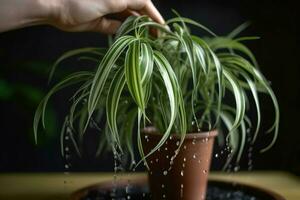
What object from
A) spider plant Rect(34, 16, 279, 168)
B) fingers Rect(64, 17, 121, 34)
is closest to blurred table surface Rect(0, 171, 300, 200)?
spider plant Rect(34, 16, 279, 168)

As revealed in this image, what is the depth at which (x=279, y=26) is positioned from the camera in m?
1.37

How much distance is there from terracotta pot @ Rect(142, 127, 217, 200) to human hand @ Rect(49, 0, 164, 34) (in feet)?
0.83

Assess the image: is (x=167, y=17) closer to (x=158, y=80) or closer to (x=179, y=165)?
(x=158, y=80)

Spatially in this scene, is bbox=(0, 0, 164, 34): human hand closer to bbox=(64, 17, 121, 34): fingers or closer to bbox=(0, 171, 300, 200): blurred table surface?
bbox=(64, 17, 121, 34): fingers

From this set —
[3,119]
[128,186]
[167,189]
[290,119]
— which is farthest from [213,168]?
[3,119]

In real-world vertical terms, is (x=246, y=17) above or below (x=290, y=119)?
above

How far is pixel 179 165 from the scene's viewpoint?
3.00 feet

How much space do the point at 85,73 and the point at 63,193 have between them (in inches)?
13.5

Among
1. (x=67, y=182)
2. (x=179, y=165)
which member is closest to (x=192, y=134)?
(x=179, y=165)

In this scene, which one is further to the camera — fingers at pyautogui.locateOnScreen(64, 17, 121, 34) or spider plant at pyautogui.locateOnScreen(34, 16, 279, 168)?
fingers at pyautogui.locateOnScreen(64, 17, 121, 34)

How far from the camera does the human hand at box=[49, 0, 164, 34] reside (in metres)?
0.90

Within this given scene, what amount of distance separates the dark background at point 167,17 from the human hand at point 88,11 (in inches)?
14.3

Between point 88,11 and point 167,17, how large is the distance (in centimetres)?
48

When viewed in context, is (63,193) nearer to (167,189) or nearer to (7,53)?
(167,189)
